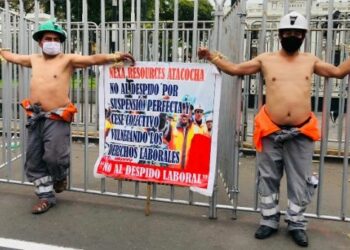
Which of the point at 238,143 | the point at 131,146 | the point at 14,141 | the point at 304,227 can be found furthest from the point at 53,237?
the point at 14,141

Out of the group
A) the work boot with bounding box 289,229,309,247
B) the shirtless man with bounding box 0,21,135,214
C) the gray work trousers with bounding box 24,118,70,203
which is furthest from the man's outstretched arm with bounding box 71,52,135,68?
the work boot with bounding box 289,229,309,247

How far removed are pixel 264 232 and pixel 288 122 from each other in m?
0.99

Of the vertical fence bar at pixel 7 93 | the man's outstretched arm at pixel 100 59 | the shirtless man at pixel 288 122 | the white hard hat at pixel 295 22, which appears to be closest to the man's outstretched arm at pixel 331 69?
the shirtless man at pixel 288 122

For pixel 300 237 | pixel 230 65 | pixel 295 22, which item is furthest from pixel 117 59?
pixel 300 237

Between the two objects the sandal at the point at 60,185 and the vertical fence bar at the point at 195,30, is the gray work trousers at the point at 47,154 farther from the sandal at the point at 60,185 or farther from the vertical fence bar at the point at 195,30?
→ the vertical fence bar at the point at 195,30

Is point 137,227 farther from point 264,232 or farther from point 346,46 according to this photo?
point 346,46

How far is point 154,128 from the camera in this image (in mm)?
4531

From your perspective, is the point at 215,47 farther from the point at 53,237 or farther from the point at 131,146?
the point at 53,237

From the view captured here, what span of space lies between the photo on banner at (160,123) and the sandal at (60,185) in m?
0.43

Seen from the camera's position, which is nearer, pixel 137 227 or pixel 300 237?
pixel 300 237

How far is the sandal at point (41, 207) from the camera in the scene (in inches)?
181

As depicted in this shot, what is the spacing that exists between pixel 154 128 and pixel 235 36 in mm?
1197

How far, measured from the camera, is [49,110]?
4621 mm

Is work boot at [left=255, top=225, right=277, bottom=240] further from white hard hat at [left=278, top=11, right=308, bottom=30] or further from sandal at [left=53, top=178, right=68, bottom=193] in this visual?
sandal at [left=53, top=178, right=68, bottom=193]
